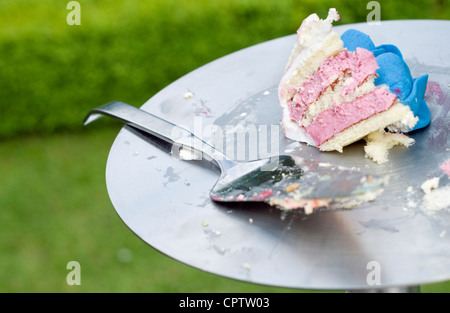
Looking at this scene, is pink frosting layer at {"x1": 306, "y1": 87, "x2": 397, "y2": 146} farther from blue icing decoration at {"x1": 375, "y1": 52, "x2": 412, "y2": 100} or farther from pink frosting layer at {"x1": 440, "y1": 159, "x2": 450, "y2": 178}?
pink frosting layer at {"x1": 440, "y1": 159, "x2": 450, "y2": 178}

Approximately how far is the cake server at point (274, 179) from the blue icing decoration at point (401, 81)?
295 mm

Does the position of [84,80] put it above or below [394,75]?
above

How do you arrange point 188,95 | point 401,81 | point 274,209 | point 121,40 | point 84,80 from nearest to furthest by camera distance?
point 274,209 < point 401,81 < point 188,95 < point 121,40 < point 84,80

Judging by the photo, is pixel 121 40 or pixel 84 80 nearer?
pixel 121 40

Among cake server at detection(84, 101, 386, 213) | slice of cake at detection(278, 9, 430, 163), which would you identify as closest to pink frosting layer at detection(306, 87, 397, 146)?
slice of cake at detection(278, 9, 430, 163)

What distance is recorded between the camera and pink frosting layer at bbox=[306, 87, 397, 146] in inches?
53.2

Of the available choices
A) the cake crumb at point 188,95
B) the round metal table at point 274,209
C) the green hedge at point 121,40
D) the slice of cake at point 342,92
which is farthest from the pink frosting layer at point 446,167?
the green hedge at point 121,40

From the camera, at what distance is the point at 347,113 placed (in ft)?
4.53

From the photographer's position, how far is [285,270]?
104cm

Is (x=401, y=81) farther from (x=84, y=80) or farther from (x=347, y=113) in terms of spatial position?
(x=84, y=80)

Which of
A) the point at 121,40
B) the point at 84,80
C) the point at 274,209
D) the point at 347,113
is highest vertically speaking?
the point at 121,40

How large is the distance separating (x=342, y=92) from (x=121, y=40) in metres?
1.98

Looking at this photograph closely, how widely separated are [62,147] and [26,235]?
24.6 inches

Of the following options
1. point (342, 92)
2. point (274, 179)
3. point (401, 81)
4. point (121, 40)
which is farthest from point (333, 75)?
point (121, 40)
